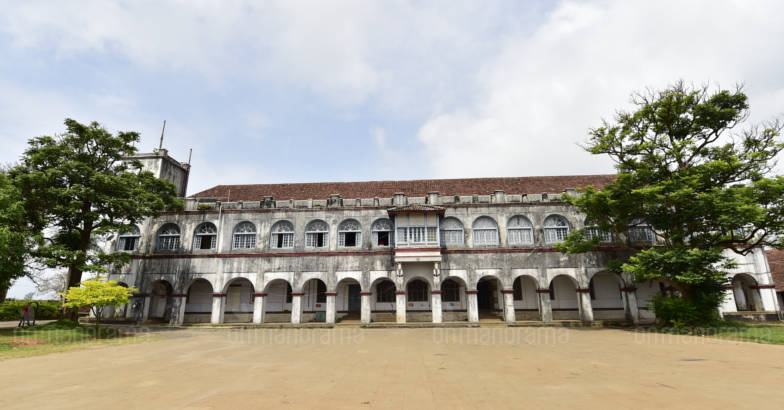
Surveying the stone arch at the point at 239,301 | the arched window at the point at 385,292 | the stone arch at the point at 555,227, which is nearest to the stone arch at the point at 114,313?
the stone arch at the point at 239,301

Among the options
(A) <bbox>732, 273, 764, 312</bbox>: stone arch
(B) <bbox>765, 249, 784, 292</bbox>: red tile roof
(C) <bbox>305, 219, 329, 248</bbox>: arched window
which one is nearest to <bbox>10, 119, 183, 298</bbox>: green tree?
(C) <bbox>305, 219, 329, 248</bbox>: arched window

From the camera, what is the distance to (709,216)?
591 inches

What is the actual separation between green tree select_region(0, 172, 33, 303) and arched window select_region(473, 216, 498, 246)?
2118 cm

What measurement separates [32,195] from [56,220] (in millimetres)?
1647

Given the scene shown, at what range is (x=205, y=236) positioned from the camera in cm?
2161

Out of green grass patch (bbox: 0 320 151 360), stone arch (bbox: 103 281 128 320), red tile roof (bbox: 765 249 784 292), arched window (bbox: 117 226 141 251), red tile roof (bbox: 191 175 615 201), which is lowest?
green grass patch (bbox: 0 320 151 360)

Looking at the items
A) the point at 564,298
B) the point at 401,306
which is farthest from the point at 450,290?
the point at 564,298

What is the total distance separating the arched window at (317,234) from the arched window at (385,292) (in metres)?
4.54

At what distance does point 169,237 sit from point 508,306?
68.0 feet

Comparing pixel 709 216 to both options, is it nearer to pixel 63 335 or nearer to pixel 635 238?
pixel 635 238

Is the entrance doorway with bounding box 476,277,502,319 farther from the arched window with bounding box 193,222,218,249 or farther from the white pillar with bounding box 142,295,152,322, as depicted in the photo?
the white pillar with bounding box 142,295,152,322

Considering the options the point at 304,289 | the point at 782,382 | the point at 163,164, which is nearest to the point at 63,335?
the point at 304,289

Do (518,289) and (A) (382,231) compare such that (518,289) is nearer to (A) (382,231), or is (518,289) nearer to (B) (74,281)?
(A) (382,231)

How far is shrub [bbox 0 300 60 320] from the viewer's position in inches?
826
